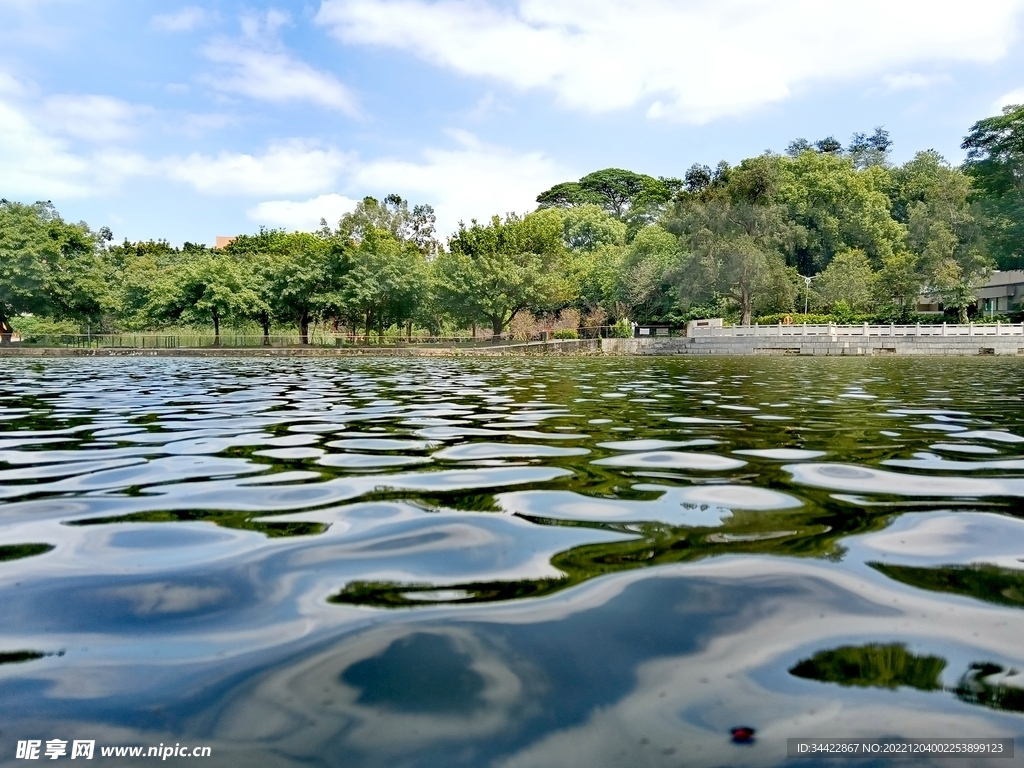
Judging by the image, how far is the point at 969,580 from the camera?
2.11 metres

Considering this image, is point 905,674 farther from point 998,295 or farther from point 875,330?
point 998,295

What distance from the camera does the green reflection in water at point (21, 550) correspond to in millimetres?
2396

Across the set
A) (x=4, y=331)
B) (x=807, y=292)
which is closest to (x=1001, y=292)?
(x=807, y=292)

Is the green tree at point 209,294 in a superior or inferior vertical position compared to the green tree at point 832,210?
inferior

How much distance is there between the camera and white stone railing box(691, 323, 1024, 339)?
116 feet

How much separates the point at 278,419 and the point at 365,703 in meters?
5.60

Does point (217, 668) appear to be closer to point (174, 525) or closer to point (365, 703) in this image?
point (365, 703)

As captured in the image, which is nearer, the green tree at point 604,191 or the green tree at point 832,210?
the green tree at point 832,210

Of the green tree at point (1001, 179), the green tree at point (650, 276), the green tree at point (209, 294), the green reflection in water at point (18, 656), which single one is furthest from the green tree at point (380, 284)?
the green reflection in water at point (18, 656)

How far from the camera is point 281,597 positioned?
2.00 metres

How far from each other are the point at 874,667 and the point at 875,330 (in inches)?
1551

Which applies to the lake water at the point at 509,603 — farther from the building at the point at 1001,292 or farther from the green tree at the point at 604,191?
the green tree at the point at 604,191

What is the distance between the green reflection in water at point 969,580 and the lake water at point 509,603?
0.4 inches

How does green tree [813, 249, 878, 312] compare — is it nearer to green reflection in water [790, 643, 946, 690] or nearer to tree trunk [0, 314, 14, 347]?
tree trunk [0, 314, 14, 347]
